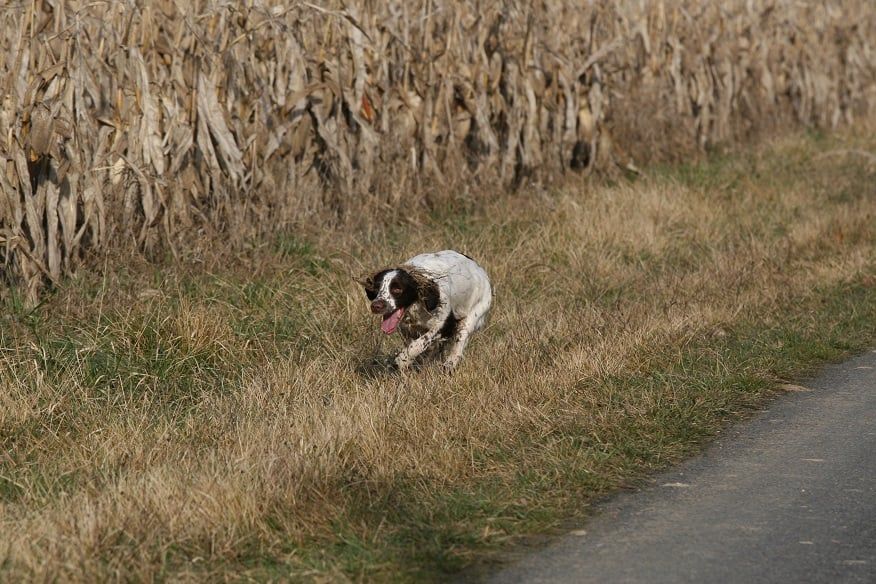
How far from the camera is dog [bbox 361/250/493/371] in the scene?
20.2 feet

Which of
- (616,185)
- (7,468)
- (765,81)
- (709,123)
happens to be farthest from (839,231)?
(7,468)

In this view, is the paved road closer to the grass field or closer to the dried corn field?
the grass field

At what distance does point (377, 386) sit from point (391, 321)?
1.75ft

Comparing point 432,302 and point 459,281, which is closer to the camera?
point 432,302

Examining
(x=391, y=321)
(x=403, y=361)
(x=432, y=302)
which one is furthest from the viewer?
(x=403, y=361)

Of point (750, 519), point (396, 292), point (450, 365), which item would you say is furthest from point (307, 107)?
point (750, 519)

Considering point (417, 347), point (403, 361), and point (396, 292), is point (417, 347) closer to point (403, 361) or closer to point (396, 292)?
point (403, 361)

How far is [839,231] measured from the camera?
10.9 m

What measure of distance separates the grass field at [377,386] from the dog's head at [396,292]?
0.39 meters

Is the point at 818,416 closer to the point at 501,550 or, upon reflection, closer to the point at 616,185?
the point at 501,550

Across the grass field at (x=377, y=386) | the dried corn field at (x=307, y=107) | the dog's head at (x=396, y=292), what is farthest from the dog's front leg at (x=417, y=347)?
the dried corn field at (x=307, y=107)

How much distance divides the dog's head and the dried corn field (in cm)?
237

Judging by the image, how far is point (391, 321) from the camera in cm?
616

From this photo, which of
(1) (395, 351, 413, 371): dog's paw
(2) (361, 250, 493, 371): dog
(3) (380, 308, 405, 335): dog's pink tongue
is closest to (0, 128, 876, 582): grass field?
(1) (395, 351, 413, 371): dog's paw
